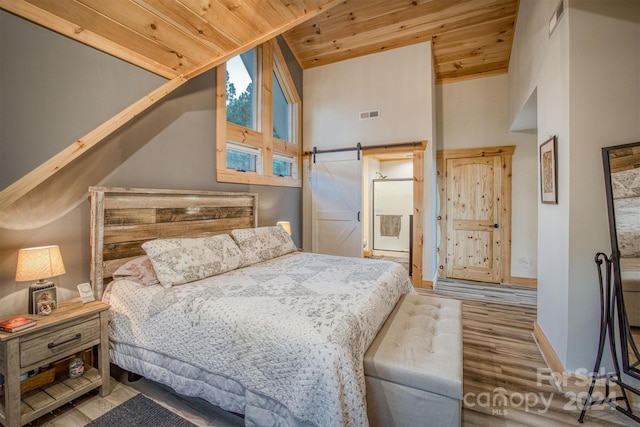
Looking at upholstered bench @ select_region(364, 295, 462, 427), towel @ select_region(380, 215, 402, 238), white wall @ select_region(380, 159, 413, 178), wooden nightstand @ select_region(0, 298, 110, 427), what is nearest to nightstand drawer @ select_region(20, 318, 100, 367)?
wooden nightstand @ select_region(0, 298, 110, 427)

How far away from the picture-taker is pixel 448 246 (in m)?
5.02

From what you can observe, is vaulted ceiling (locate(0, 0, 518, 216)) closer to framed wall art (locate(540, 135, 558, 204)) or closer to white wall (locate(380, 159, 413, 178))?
white wall (locate(380, 159, 413, 178))

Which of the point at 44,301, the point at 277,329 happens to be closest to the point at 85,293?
the point at 44,301

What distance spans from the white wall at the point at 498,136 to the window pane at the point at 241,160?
3152 millimetres

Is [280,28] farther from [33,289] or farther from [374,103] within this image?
[33,289]

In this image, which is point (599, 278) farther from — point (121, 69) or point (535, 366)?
point (121, 69)

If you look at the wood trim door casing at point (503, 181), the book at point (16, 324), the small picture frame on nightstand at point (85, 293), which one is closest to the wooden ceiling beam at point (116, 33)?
the small picture frame on nightstand at point (85, 293)

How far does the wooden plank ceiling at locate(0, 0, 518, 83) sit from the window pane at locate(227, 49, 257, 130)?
0.88 meters

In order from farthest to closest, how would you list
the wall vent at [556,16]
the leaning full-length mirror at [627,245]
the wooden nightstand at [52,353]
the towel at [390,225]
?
1. the towel at [390,225]
2. the wall vent at [556,16]
3. the leaning full-length mirror at [627,245]
4. the wooden nightstand at [52,353]

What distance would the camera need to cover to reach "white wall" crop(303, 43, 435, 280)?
435cm

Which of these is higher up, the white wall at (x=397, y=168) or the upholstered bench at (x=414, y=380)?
the white wall at (x=397, y=168)

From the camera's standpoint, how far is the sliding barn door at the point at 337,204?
4.80 m

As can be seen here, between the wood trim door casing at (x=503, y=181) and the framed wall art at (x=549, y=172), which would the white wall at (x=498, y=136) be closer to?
the wood trim door casing at (x=503, y=181)

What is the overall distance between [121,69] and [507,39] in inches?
190
